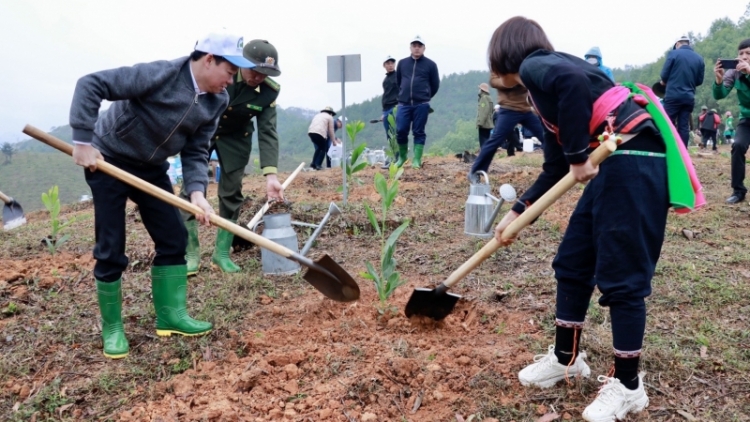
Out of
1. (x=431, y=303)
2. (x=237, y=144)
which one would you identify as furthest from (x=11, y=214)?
(x=431, y=303)

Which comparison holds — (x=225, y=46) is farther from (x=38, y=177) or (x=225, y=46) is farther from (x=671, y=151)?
(x=38, y=177)

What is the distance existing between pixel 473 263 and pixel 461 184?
513cm

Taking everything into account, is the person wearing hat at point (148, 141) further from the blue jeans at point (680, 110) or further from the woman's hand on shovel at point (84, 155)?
the blue jeans at point (680, 110)

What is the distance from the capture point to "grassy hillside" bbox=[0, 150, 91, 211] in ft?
63.3

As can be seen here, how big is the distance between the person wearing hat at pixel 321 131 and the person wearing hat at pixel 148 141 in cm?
877

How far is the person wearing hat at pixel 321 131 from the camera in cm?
1163

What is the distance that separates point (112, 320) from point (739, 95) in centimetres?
600

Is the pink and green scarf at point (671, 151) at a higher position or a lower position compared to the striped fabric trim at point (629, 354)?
higher

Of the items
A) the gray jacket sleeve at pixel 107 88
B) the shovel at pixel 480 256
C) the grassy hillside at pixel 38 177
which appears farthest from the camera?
the grassy hillside at pixel 38 177

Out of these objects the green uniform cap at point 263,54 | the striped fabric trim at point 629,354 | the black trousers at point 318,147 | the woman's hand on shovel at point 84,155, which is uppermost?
the green uniform cap at point 263,54

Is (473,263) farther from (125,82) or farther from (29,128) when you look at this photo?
(29,128)

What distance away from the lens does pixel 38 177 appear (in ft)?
71.8

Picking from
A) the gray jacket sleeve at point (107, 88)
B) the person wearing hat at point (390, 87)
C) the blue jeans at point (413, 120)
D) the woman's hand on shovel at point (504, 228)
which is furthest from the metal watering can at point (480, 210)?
the person wearing hat at point (390, 87)

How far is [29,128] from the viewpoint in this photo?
8.56ft
